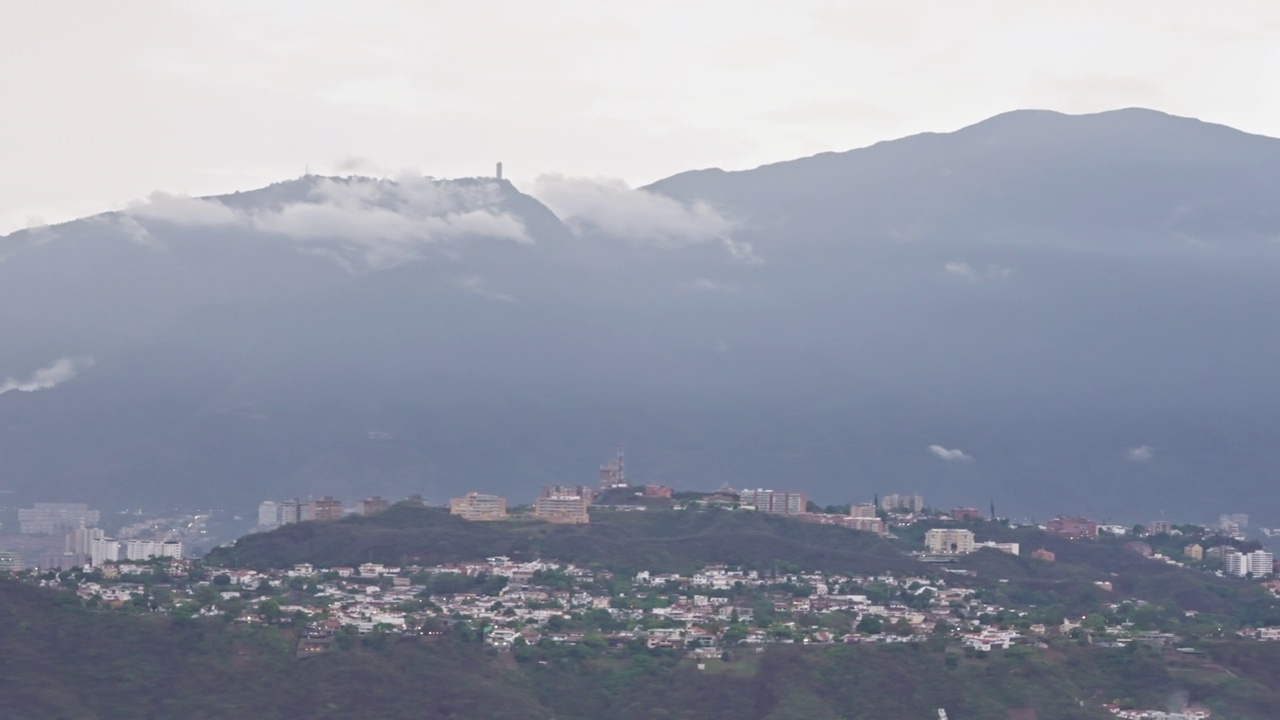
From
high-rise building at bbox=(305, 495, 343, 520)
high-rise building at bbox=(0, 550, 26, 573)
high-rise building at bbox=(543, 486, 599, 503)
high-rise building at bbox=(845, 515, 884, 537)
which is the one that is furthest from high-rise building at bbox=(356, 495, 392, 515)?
high-rise building at bbox=(845, 515, 884, 537)

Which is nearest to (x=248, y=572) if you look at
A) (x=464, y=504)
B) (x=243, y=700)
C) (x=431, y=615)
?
(x=431, y=615)

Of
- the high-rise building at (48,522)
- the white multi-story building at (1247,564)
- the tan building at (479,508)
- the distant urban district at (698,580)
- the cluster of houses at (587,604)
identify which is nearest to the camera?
the distant urban district at (698,580)

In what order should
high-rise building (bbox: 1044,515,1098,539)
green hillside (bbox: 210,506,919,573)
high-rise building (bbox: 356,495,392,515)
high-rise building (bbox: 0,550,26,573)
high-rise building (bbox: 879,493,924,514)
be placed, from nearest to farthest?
green hillside (bbox: 210,506,919,573), high-rise building (bbox: 0,550,26,573), high-rise building (bbox: 356,495,392,515), high-rise building (bbox: 1044,515,1098,539), high-rise building (bbox: 879,493,924,514)

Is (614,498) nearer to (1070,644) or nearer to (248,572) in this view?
(248,572)

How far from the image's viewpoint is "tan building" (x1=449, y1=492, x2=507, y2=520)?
139 meters

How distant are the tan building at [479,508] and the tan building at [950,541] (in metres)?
22.2

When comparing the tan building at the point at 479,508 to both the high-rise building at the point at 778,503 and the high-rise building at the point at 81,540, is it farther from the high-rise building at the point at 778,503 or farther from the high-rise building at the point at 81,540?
the high-rise building at the point at 81,540

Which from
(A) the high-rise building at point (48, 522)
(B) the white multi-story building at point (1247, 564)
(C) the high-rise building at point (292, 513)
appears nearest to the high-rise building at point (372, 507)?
(C) the high-rise building at point (292, 513)

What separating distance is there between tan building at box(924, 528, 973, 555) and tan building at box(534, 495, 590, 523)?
17789 millimetres

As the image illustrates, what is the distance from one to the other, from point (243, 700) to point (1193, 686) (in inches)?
1111

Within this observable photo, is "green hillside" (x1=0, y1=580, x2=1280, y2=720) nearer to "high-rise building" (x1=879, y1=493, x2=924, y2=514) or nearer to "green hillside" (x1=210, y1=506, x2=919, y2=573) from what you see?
"green hillside" (x1=210, y1=506, x2=919, y2=573)

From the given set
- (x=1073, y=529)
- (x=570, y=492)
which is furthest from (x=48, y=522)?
(x=1073, y=529)

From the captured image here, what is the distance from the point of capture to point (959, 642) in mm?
85375

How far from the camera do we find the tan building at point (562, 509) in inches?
5325
